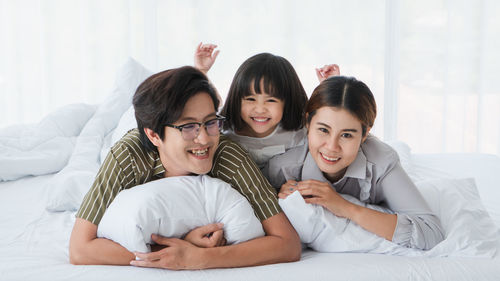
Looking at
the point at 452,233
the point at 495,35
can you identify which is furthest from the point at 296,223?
the point at 495,35

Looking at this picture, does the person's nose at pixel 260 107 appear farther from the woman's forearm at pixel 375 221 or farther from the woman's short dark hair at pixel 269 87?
the woman's forearm at pixel 375 221

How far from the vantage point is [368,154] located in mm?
1518

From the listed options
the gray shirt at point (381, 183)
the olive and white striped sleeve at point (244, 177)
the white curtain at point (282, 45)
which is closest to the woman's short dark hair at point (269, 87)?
the gray shirt at point (381, 183)

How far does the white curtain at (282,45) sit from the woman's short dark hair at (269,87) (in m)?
2.21

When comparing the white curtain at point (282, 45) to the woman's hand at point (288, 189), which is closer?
the woman's hand at point (288, 189)

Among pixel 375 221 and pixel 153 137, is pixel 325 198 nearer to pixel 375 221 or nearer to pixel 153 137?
pixel 375 221

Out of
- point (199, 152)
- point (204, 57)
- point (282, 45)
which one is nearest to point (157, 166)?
point (199, 152)

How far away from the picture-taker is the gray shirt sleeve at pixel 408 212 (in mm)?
1361

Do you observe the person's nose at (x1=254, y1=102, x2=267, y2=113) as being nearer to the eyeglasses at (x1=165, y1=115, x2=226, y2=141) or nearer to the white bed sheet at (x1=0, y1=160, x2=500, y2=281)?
the eyeglasses at (x1=165, y1=115, x2=226, y2=141)

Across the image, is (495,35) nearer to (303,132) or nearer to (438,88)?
(438,88)

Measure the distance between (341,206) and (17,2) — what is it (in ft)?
11.6

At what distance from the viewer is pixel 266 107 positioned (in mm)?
1643

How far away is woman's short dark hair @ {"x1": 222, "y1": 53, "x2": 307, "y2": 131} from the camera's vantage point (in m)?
1.63

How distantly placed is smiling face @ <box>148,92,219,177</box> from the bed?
0.31m
